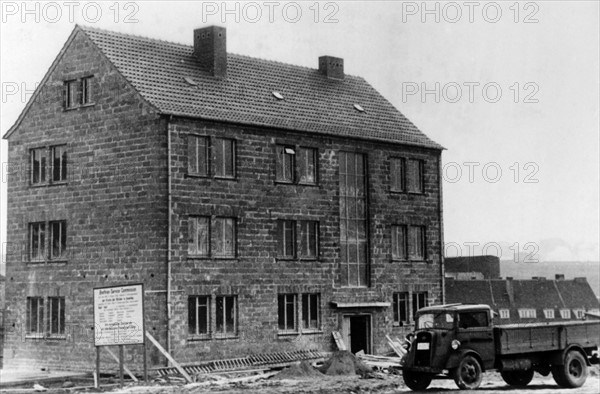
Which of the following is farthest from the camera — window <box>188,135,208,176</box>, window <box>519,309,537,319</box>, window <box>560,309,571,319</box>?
window <box>560,309,571,319</box>

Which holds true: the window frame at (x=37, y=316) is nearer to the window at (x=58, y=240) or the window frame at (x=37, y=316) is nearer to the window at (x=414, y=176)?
the window at (x=58, y=240)

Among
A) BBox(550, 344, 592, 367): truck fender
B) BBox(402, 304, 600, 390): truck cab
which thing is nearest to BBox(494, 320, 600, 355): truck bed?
BBox(402, 304, 600, 390): truck cab

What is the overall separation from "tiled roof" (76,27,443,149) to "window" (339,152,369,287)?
4.32 feet

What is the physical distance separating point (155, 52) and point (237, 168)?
225 inches

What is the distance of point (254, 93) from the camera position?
132ft

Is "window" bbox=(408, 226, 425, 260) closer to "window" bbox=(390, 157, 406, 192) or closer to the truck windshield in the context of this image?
"window" bbox=(390, 157, 406, 192)

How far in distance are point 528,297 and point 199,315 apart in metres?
56.1

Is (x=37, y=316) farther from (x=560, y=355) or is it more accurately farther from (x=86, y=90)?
(x=560, y=355)

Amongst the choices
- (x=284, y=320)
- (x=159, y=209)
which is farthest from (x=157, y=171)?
(x=284, y=320)

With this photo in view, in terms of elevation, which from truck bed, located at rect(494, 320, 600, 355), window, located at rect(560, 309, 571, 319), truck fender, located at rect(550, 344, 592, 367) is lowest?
window, located at rect(560, 309, 571, 319)

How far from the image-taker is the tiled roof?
37.0m

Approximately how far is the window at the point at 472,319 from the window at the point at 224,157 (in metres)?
12.3

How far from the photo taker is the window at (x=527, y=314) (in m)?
84.8

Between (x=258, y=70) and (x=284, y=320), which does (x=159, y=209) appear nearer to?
(x=284, y=320)
